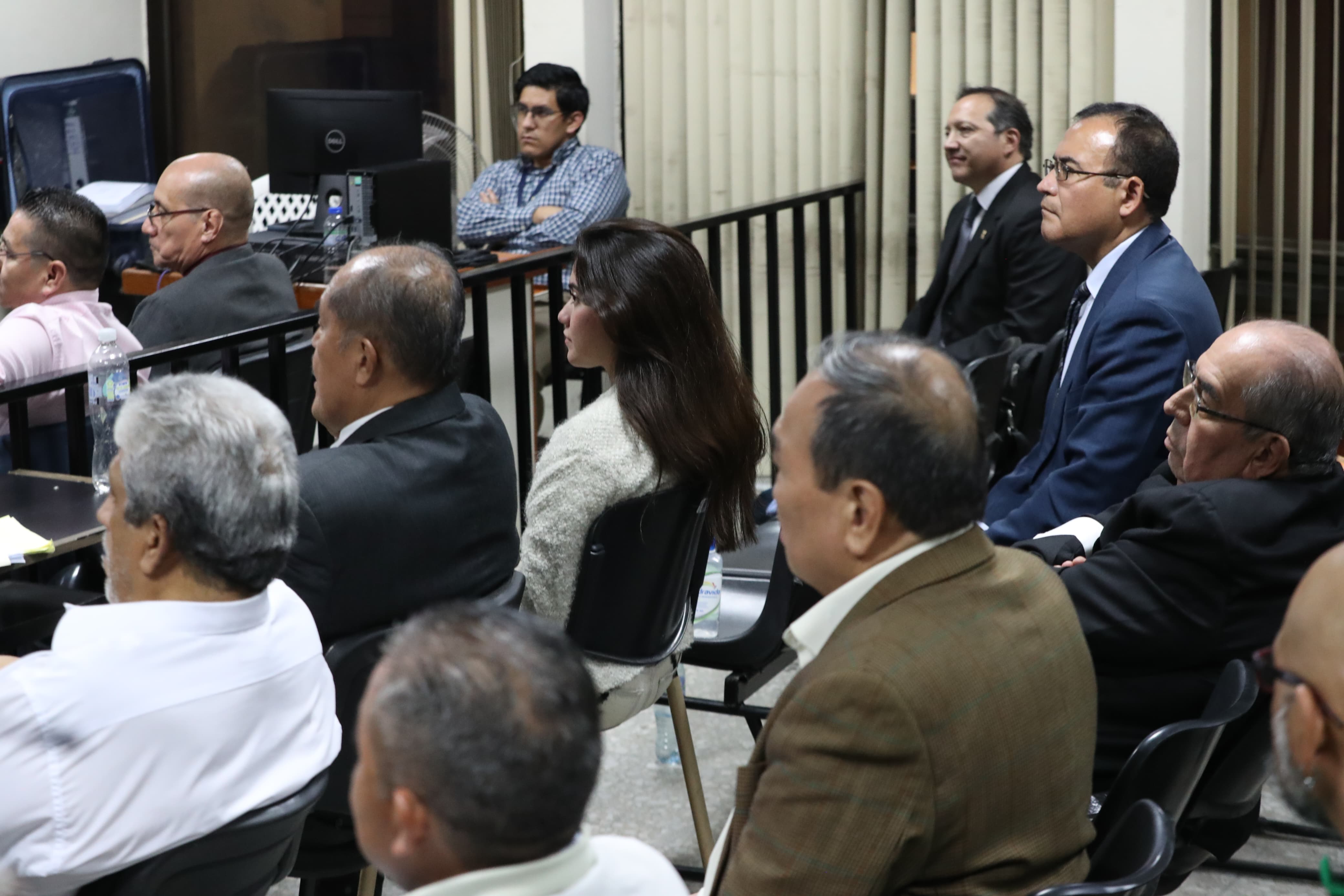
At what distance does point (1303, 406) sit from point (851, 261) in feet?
10.5

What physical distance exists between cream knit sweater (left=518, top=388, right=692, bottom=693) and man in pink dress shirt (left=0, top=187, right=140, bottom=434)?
5.00ft

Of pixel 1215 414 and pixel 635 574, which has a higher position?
pixel 1215 414

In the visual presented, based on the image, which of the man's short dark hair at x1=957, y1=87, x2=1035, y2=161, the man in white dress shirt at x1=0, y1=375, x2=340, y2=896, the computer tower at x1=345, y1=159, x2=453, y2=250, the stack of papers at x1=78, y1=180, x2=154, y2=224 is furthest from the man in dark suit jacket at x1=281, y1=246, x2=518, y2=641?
the stack of papers at x1=78, y1=180, x2=154, y2=224

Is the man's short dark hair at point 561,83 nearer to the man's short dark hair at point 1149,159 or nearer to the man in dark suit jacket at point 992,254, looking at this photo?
the man in dark suit jacket at point 992,254

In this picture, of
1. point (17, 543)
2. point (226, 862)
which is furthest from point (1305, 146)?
point (226, 862)

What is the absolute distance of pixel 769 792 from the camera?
4.39 ft

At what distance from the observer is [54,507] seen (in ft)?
8.90

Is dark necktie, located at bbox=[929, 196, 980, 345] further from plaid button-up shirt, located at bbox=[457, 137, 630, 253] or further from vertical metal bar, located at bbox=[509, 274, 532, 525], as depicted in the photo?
vertical metal bar, located at bbox=[509, 274, 532, 525]

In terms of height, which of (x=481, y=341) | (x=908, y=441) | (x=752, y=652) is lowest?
(x=752, y=652)

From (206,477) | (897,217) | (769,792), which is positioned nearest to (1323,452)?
(769,792)

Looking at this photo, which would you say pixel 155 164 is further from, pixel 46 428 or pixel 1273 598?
pixel 1273 598

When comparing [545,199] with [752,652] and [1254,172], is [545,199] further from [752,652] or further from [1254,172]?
[752,652]

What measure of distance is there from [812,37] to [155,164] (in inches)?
133

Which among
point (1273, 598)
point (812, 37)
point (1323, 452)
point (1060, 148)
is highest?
point (812, 37)
